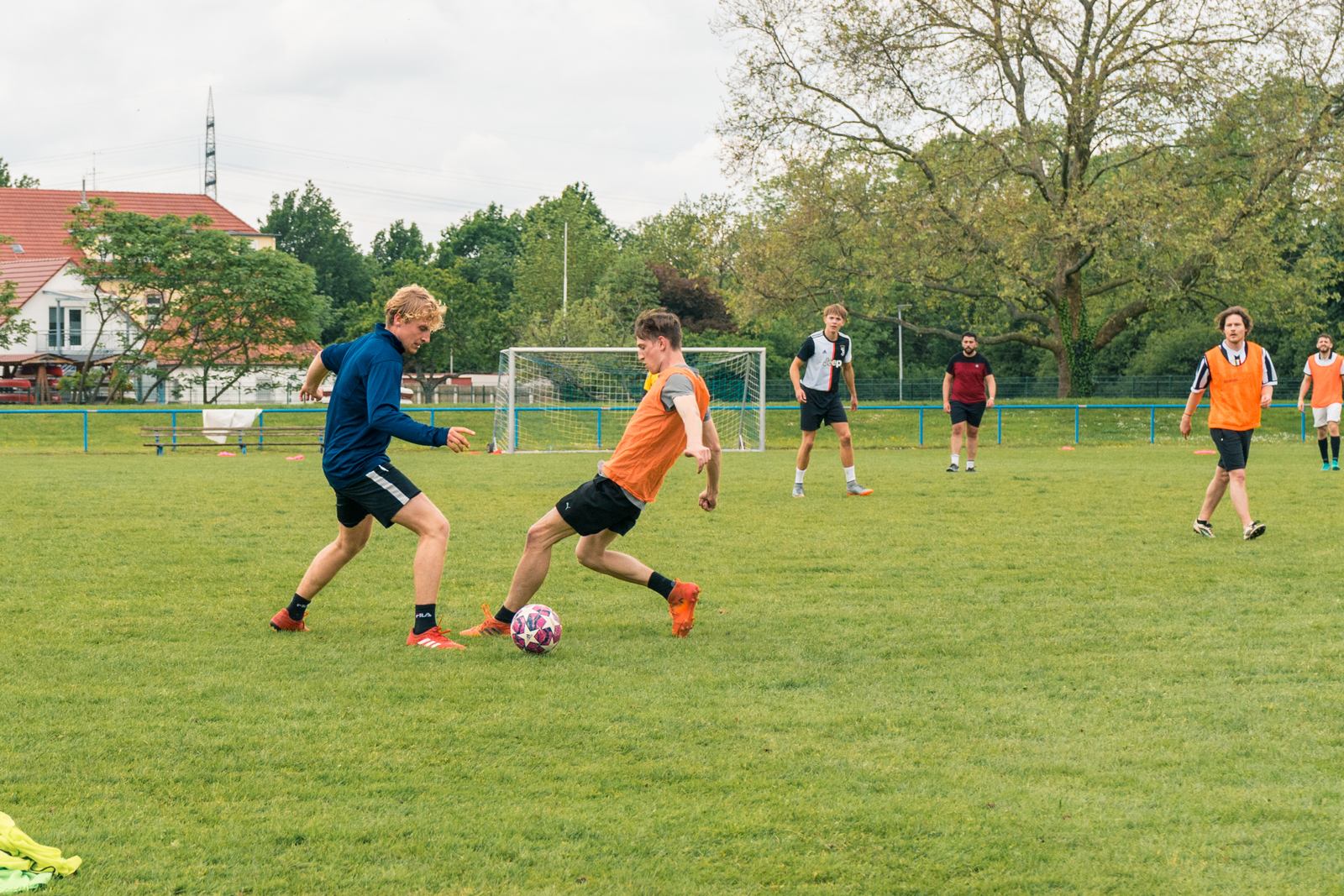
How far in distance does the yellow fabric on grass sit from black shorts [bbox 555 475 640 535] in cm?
308

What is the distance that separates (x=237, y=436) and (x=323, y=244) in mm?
67743

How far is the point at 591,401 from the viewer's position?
93.3 ft

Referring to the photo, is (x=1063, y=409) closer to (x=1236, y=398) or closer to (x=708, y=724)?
(x=1236, y=398)

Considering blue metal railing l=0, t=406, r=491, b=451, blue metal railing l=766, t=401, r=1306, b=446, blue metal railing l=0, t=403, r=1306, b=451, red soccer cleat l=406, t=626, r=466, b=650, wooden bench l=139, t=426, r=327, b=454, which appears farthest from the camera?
blue metal railing l=766, t=401, r=1306, b=446

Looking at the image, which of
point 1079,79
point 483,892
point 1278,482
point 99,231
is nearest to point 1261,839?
point 483,892

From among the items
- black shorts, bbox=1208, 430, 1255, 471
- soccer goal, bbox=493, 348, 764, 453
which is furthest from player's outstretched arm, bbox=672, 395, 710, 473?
soccer goal, bbox=493, 348, 764, 453

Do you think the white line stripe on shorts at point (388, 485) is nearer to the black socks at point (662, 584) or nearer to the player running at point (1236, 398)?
the black socks at point (662, 584)

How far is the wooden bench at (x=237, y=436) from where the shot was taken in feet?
84.0

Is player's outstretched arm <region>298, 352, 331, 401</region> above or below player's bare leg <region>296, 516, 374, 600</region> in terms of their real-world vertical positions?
above

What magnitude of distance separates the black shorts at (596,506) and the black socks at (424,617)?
778 mm

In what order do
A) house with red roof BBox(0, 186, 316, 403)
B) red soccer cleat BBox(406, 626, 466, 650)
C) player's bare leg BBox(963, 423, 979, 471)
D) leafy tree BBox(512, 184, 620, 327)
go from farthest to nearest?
leafy tree BBox(512, 184, 620, 327), house with red roof BBox(0, 186, 316, 403), player's bare leg BBox(963, 423, 979, 471), red soccer cleat BBox(406, 626, 466, 650)

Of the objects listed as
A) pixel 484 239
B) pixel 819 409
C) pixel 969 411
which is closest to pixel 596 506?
pixel 819 409

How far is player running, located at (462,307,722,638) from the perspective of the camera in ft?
19.2

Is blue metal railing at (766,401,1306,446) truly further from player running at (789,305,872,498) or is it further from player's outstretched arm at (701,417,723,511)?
player's outstretched arm at (701,417,723,511)
